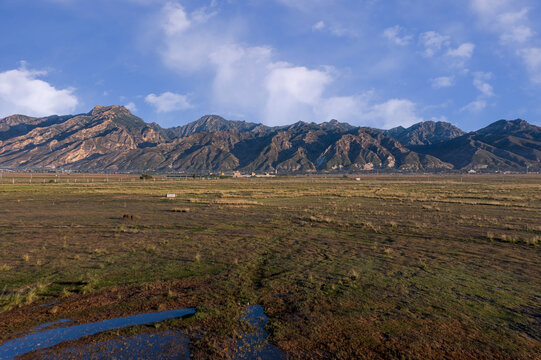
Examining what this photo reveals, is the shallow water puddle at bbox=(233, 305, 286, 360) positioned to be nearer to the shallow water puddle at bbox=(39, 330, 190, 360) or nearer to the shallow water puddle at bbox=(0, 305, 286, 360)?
the shallow water puddle at bbox=(0, 305, 286, 360)

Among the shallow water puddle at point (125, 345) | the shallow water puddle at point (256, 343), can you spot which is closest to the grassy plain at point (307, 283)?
the shallow water puddle at point (256, 343)

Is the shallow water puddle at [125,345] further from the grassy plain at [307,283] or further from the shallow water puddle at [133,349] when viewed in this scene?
the grassy plain at [307,283]

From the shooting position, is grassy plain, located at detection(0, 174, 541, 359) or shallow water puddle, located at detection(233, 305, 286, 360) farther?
grassy plain, located at detection(0, 174, 541, 359)

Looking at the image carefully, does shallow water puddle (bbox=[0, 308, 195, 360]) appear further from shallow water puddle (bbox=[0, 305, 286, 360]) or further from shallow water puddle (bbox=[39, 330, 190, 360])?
shallow water puddle (bbox=[39, 330, 190, 360])

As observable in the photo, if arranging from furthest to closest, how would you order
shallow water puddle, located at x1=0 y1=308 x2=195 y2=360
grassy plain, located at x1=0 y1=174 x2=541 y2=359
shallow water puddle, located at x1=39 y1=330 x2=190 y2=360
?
grassy plain, located at x1=0 y1=174 x2=541 y2=359, shallow water puddle, located at x1=0 y1=308 x2=195 y2=360, shallow water puddle, located at x1=39 y1=330 x2=190 y2=360

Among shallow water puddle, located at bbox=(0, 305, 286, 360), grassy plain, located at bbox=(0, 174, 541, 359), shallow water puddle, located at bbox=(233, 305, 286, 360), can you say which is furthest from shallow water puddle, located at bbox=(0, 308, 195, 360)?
shallow water puddle, located at bbox=(233, 305, 286, 360)

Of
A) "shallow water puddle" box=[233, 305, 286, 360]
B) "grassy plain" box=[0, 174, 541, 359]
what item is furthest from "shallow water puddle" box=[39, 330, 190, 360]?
"shallow water puddle" box=[233, 305, 286, 360]

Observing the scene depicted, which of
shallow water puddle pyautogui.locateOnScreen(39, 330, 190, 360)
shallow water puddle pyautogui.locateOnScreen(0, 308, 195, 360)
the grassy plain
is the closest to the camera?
shallow water puddle pyautogui.locateOnScreen(39, 330, 190, 360)

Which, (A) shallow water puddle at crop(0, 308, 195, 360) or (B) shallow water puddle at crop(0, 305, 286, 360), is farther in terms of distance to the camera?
(A) shallow water puddle at crop(0, 308, 195, 360)

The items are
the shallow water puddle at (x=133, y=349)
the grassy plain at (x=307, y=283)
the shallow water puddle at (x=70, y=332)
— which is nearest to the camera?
the shallow water puddle at (x=133, y=349)

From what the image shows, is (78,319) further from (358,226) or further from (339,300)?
(358,226)

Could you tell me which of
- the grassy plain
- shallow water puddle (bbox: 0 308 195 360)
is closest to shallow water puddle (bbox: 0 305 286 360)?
shallow water puddle (bbox: 0 308 195 360)
